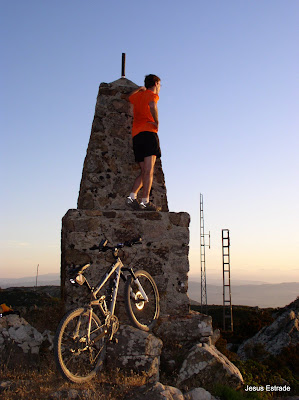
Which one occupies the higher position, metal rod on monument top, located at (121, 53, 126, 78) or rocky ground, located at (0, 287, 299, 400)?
metal rod on monument top, located at (121, 53, 126, 78)

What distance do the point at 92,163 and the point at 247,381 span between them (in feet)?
13.7

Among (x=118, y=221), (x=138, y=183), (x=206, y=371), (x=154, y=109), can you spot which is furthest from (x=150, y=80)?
(x=206, y=371)

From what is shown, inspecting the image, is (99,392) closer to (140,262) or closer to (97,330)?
(97,330)

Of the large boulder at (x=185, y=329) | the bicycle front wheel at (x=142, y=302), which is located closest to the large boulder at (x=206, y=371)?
the large boulder at (x=185, y=329)

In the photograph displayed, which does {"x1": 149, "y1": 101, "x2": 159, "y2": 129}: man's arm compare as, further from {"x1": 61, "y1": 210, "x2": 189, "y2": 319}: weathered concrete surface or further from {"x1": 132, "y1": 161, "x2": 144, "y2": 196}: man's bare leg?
{"x1": 61, "y1": 210, "x2": 189, "y2": 319}: weathered concrete surface

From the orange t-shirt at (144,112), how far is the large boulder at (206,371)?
343cm

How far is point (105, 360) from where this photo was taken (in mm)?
4961

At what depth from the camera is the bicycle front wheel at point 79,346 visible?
418 centimetres

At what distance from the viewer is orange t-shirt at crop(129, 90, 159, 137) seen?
256 inches

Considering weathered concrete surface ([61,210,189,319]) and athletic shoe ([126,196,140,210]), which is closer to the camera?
weathered concrete surface ([61,210,189,319])

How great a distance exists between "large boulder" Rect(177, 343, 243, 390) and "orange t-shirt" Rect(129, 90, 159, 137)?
11.3 feet

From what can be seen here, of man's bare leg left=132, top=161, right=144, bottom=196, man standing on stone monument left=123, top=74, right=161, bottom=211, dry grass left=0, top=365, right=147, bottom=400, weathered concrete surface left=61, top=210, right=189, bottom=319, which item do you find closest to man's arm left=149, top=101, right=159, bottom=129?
man standing on stone monument left=123, top=74, right=161, bottom=211

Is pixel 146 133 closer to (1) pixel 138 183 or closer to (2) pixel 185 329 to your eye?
(1) pixel 138 183

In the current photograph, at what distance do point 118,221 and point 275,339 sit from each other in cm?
869
